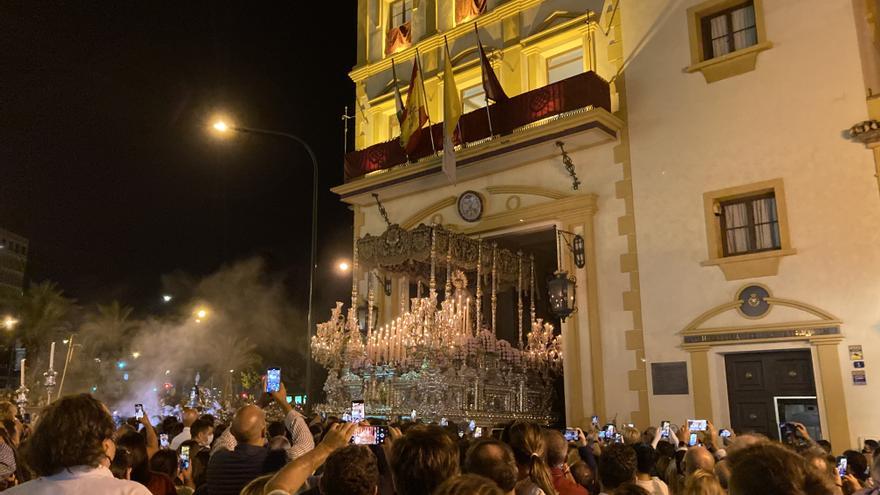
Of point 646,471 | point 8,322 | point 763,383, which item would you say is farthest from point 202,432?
point 8,322

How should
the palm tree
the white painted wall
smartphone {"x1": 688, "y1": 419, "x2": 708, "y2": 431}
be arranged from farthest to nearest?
the palm tree, the white painted wall, smartphone {"x1": 688, "y1": 419, "x2": 708, "y2": 431}

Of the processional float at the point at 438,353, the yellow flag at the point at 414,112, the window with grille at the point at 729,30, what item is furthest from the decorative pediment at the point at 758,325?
the yellow flag at the point at 414,112

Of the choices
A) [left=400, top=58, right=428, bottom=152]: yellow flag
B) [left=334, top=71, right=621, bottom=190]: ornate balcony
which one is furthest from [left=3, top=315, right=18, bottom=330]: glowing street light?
[left=400, top=58, right=428, bottom=152]: yellow flag

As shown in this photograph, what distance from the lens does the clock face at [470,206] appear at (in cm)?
1783

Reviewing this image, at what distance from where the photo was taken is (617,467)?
15.9 feet

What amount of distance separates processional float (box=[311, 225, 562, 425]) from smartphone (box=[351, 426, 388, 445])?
8294 mm

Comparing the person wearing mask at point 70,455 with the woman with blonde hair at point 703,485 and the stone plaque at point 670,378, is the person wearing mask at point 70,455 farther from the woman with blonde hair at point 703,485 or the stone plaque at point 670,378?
the stone plaque at point 670,378

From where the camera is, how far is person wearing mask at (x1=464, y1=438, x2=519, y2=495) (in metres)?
3.72

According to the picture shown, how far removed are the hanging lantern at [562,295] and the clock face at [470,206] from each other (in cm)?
349

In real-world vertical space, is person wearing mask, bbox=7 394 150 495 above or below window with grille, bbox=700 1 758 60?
below

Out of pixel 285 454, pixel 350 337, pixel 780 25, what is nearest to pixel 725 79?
pixel 780 25

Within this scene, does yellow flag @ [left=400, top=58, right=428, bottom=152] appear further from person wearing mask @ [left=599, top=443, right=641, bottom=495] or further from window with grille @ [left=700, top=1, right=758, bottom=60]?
person wearing mask @ [left=599, top=443, right=641, bottom=495]

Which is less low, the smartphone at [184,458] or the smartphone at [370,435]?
the smartphone at [370,435]

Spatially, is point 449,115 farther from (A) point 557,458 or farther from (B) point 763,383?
(A) point 557,458
